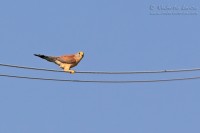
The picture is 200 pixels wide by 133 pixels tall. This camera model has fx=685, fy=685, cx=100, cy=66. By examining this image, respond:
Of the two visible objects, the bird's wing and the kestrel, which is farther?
the bird's wing

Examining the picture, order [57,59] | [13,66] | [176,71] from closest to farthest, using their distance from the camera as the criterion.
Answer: [13,66] < [176,71] < [57,59]

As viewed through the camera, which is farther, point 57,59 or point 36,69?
point 57,59

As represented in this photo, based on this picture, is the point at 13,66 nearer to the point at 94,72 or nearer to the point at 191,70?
the point at 94,72

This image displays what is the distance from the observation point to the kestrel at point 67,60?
1477 cm

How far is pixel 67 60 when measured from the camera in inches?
598

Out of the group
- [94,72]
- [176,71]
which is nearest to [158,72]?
[176,71]

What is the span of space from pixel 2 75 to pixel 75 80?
1.76 m

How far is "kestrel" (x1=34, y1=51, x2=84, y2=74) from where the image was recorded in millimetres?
14773

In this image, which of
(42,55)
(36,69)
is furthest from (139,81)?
(36,69)

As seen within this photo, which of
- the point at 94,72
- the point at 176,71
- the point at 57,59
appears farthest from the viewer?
the point at 57,59

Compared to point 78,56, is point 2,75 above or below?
below

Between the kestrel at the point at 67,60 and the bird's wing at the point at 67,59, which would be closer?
the kestrel at the point at 67,60

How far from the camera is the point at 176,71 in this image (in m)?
13.9

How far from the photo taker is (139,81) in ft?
48.0
